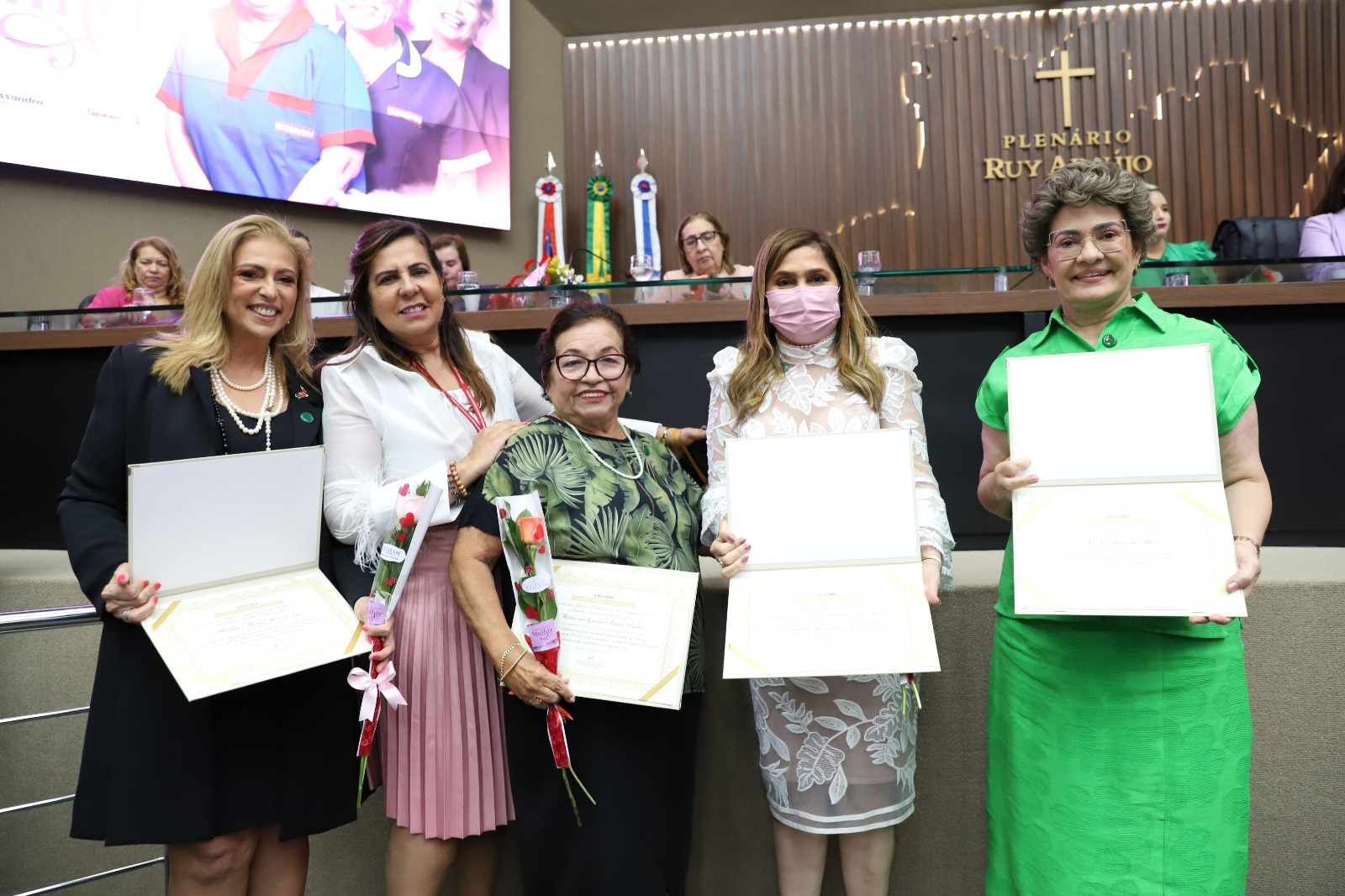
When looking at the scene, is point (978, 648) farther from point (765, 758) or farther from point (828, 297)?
point (828, 297)

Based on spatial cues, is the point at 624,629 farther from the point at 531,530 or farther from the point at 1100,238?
the point at 1100,238

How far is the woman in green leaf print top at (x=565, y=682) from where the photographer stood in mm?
1478

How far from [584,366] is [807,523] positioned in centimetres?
49

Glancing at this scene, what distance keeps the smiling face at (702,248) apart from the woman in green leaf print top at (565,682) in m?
3.19

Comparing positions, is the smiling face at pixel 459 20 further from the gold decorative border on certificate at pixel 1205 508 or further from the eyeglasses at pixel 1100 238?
the gold decorative border on certificate at pixel 1205 508

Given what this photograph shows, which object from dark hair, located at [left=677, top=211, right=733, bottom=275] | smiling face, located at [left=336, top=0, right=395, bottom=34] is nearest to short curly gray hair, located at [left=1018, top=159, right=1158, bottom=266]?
dark hair, located at [left=677, top=211, right=733, bottom=275]

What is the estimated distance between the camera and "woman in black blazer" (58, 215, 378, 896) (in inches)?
57.2

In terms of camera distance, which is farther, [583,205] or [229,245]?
[583,205]

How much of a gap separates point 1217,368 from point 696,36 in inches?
246

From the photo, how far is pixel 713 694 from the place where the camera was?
6.90ft

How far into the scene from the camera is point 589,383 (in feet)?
5.21

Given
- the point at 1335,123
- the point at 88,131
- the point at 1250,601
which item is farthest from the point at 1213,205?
the point at 88,131

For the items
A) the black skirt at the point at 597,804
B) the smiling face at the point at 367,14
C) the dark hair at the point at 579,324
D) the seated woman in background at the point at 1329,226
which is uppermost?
the smiling face at the point at 367,14

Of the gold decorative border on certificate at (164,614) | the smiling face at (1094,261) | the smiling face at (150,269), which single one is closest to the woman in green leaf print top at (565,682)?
the gold decorative border on certificate at (164,614)
